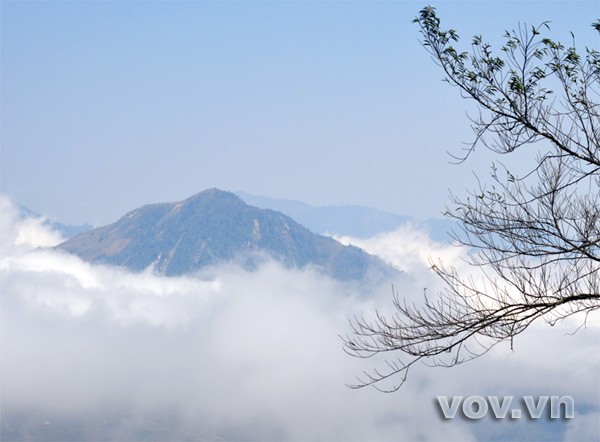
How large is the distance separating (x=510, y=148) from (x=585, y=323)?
2.76 metres

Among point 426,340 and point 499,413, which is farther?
point 499,413

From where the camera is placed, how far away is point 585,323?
12.6 m

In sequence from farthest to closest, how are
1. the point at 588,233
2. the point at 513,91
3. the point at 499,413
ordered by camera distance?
the point at 499,413 → the point at 513,91 → the point at 588,233

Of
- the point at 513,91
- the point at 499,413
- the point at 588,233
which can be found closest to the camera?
the point at 588,233

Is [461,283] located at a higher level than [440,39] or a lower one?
lower

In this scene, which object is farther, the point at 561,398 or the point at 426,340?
the point at 561,398

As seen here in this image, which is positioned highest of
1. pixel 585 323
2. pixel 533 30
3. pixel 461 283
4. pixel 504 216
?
pixel 533 30

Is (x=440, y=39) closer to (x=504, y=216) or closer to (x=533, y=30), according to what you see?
(x=533, y=30)

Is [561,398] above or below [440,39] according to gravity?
below

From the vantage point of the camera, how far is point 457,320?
Result: 12.8 m

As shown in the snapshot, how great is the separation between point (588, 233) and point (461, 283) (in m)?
1.86

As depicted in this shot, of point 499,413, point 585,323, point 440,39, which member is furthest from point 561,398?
point 440,39

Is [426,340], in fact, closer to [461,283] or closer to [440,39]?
[461,283]

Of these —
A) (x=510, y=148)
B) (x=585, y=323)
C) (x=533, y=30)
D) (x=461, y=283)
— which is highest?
(x=533, y=30)
